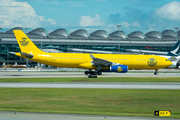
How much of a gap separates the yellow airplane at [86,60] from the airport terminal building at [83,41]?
5399cm

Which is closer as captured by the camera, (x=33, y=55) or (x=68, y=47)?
(x=33, y=55)

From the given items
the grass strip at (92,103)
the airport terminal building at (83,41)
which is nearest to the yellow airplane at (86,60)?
the grass strip at (92,103)

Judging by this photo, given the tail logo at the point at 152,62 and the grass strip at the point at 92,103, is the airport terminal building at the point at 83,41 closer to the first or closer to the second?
the tail logo at the point at 152,62

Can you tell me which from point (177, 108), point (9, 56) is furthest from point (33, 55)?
point (9, 56)

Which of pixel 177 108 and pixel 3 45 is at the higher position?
pixel 3 45

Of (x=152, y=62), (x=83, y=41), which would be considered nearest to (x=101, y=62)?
(x=152, y=62)

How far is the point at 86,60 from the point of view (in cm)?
5209

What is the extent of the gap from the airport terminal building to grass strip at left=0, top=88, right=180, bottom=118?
84072 millimetres

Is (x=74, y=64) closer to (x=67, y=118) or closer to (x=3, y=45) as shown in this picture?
(x=67, y=118)

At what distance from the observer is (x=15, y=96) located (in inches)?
933

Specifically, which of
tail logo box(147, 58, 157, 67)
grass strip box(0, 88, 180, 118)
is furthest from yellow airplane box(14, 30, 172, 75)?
grass strip box(0, 88, 180, 118)

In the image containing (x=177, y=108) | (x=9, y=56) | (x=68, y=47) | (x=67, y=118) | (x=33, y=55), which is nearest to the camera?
(x=67, y=118)

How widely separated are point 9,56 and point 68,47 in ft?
84.6

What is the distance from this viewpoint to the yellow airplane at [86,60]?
49.7 meters
